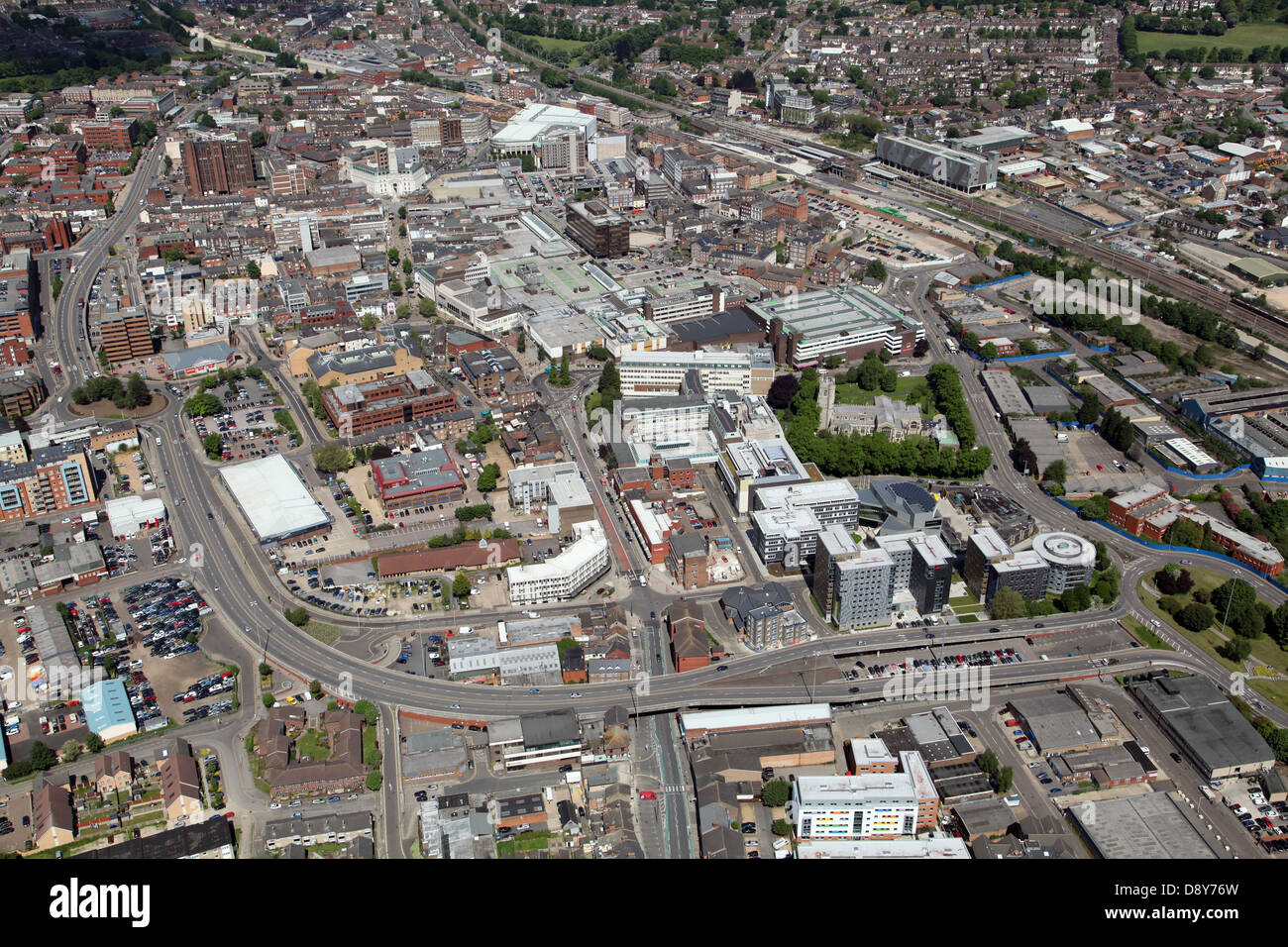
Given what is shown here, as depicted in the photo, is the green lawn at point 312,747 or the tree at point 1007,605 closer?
the green lawn at point 312,747

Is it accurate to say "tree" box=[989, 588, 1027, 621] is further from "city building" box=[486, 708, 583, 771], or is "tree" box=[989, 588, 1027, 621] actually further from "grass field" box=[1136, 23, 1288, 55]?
"grass field" box=[1136, 23, 1288, 55]

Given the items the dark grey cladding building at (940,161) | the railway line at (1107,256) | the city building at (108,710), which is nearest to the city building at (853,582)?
the city building at (108,710)

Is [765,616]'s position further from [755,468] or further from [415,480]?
[415,480]

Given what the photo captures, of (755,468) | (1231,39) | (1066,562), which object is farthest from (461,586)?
(1231,39)

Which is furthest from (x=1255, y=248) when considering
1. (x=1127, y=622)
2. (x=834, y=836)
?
(x=834, y=836)

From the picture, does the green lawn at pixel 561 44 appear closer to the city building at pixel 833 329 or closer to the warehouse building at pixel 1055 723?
the city building at pixel 833 329
